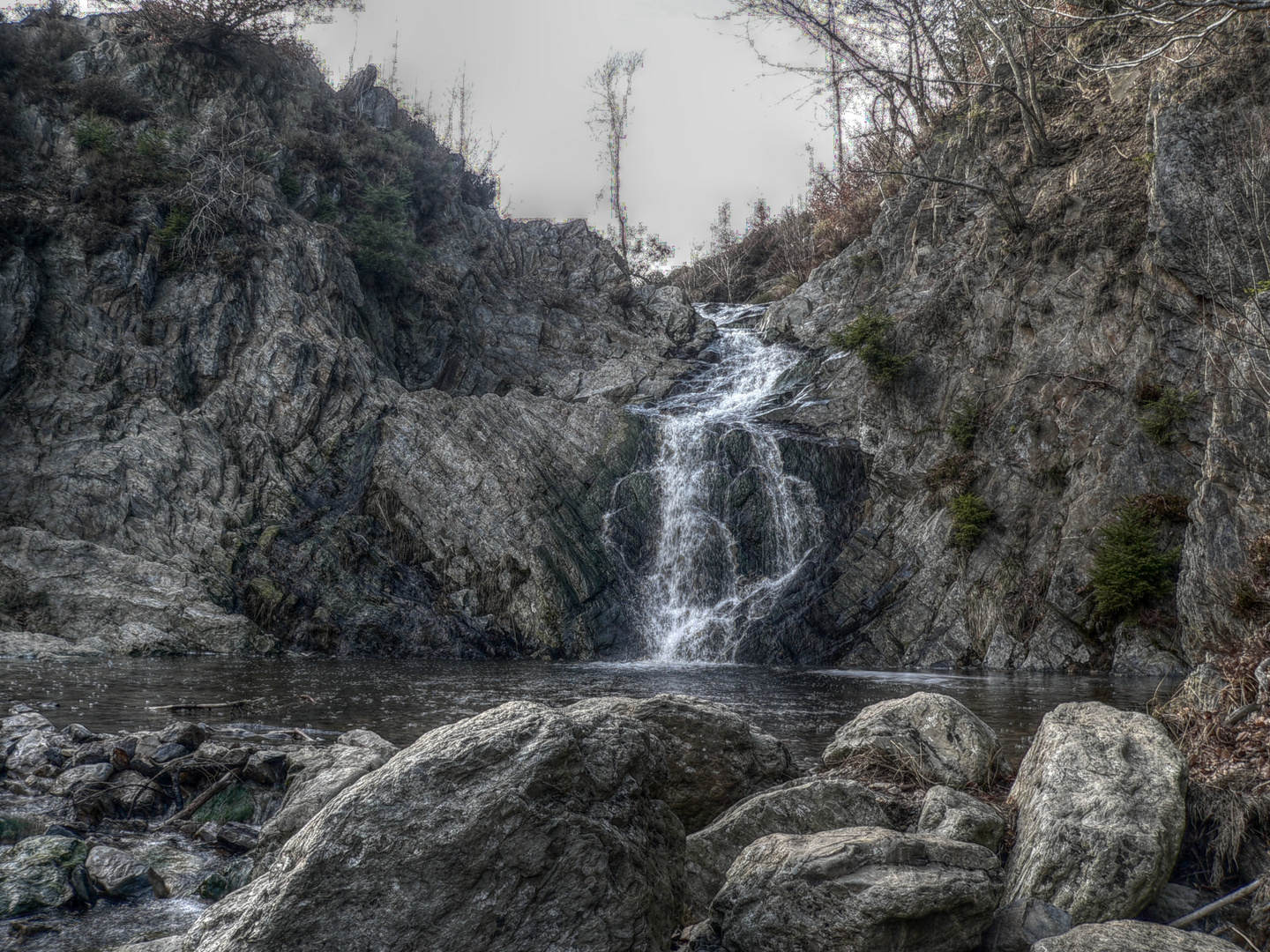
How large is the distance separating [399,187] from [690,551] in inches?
840

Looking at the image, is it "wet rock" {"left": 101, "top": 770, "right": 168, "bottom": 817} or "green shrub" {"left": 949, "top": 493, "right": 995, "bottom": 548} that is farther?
"green shrub" {"left": 949, "top": 493, "right": 995, "bottom": 548}

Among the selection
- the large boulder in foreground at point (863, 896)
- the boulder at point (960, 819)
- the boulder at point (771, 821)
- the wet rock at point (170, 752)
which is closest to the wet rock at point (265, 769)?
the wet rock at point (170, 752)

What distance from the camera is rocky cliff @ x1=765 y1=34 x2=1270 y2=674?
14.9 m

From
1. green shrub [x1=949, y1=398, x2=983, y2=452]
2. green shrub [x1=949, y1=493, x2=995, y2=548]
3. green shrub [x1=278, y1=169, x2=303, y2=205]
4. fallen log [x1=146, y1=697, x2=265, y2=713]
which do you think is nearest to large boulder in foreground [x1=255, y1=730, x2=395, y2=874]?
fallen log [x1=146, y1=697, x2=265, y2=713]

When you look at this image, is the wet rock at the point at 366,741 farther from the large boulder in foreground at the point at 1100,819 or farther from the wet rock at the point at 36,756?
the large boulder in foreground at the point at 1100,819

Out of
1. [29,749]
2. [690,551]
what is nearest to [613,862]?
[29,749]

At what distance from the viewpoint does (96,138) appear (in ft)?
77.7

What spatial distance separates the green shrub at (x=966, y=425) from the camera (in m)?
20.7

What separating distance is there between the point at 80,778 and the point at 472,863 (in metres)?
5.68

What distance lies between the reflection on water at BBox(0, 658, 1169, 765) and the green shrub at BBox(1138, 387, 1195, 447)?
18.5ft

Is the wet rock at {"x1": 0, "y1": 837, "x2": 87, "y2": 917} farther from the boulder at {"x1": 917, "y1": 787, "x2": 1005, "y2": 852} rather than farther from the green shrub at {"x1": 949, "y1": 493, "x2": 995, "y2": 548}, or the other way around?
the green shrub at {"x1": 949, "y1": 493, "x2": 995, "y2": 548}

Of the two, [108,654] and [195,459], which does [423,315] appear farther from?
[108,654]

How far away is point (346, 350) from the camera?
24500mm

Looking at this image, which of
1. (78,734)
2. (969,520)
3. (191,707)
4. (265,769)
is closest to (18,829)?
(265,769)
